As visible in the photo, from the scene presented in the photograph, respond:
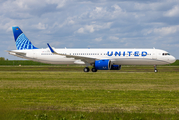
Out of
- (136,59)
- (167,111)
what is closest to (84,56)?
(136,59)

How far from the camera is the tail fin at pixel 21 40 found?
184ft

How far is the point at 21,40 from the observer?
2222 inches

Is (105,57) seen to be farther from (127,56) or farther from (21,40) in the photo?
(21,40)

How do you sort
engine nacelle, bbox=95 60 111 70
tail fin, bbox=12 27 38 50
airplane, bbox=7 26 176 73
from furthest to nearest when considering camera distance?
1. tail fin, bbox=12 27 38 50
2. airplane, bbox=7 26 176 73
3. engine nacelle, bbox=95 60 111 70

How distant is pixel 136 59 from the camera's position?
46.7 metres

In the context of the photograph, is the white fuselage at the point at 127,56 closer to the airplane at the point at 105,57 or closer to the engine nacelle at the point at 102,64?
the airplane at the point at 105,57

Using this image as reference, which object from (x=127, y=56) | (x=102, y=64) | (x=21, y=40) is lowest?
(x=102, y=64)

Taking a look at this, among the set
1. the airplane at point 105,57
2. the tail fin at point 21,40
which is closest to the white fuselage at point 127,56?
the airplane at point 105,57

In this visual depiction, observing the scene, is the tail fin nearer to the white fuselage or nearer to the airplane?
the airplane

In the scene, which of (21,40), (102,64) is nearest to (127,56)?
(102,64)

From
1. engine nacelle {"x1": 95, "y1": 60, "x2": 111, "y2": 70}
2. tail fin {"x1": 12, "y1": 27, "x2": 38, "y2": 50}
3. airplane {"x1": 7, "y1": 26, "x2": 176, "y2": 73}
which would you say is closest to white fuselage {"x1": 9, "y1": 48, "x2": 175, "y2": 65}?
airplane {"x1": 7, "y1": 26, "x2": 176, "y2": 73}

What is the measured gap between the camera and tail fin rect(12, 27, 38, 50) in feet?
184

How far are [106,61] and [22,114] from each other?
33.9 m

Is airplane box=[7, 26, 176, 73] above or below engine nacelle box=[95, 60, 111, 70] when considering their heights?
above
